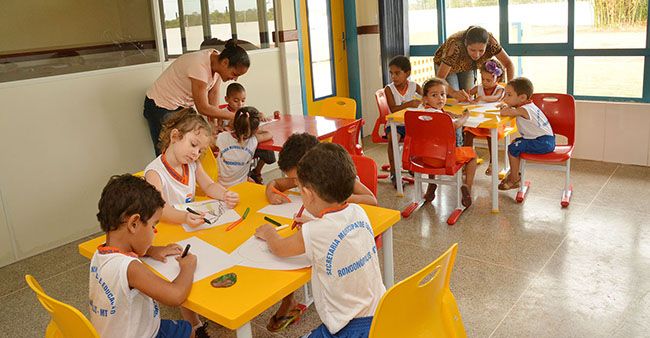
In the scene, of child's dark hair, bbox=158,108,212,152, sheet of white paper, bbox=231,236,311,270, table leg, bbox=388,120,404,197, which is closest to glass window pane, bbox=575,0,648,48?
table leg, bbox=388,120,404,197

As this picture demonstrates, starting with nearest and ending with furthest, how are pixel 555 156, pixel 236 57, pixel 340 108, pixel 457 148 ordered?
1. pixel 236 57
2. pixel 555 156
3. pixel 457 148
4. pixel 340 108

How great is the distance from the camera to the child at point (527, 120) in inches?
166

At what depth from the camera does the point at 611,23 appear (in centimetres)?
526

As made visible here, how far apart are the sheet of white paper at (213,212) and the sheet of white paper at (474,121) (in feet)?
7.15

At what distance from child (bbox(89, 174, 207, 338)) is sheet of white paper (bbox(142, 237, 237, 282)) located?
41mm

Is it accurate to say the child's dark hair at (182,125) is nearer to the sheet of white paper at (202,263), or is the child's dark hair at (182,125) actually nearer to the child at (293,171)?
the child at (293,171)

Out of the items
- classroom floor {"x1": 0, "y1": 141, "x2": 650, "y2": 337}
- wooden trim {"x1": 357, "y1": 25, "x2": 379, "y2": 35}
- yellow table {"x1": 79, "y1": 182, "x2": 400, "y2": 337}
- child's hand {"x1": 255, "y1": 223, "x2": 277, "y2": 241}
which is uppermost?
wooden trim {"x1": 357, "y1": 25, "x2": 379, "y2": 35}

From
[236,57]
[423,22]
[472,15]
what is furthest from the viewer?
[423,22]

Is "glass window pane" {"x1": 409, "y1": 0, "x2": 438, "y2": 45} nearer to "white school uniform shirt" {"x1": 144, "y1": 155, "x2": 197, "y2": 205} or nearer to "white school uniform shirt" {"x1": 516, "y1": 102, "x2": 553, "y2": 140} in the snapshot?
"white school uniform shirt" {"x1": 516, "y1": 102, "x2": 553, "y2": 140}

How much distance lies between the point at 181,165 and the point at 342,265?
118cm

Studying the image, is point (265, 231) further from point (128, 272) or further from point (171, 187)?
point (171, 187)

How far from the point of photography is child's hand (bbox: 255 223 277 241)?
6.64ft

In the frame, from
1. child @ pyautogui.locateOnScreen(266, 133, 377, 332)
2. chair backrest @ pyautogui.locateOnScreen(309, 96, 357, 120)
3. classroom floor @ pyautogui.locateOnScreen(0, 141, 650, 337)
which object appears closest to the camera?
child @ pyautogui.locateOnScreen(266, 133, 377, 332)

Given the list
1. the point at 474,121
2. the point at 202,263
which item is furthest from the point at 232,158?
the point at 474,121
